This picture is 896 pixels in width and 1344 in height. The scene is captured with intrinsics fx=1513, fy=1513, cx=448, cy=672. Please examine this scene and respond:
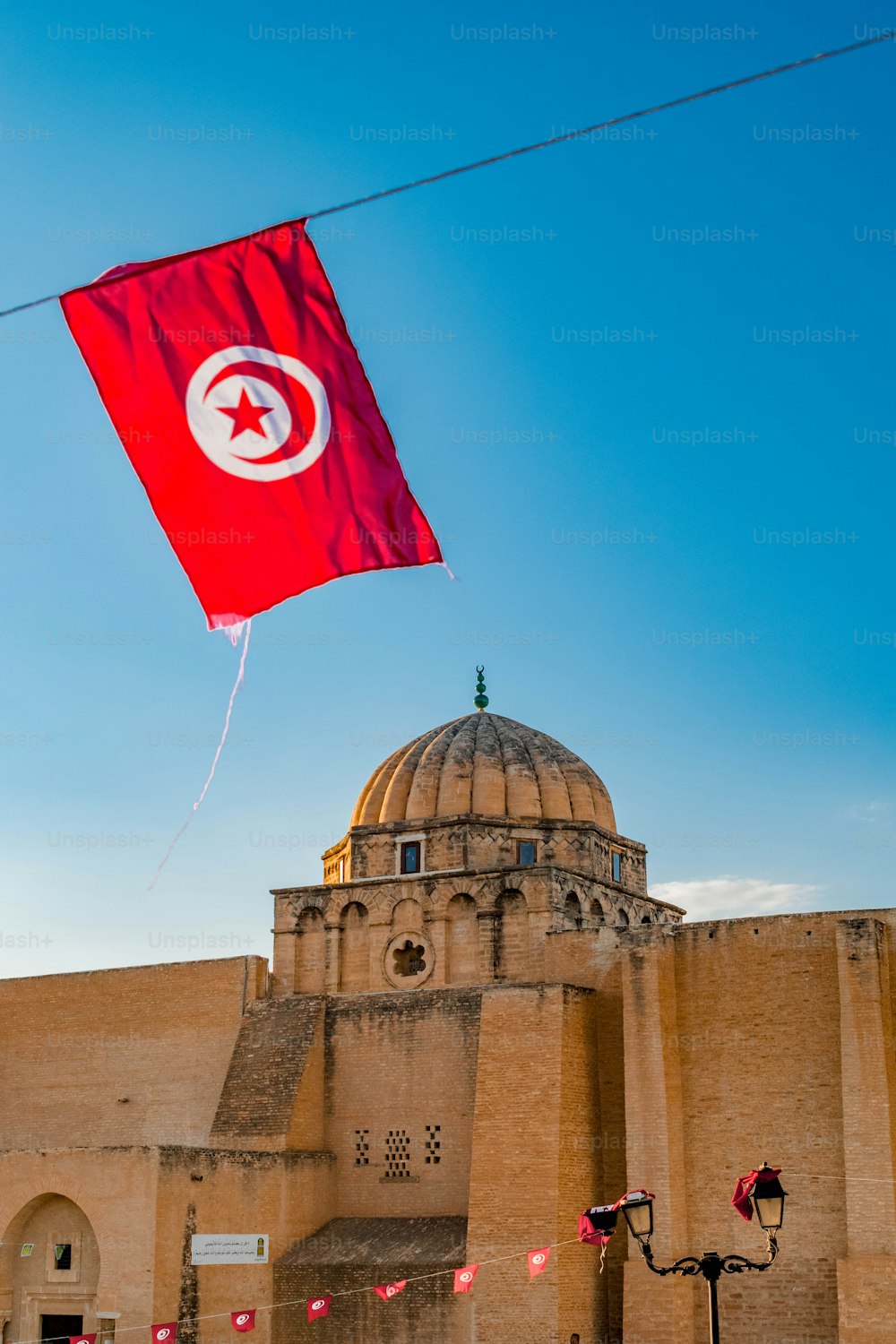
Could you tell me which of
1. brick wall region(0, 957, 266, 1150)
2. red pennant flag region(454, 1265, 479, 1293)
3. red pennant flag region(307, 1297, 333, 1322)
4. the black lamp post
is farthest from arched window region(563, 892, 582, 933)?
the black lamp post

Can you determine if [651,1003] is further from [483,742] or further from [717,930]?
[483,742]

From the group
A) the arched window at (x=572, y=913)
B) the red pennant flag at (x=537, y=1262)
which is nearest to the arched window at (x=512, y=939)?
the arched window at (x=572, y=913)

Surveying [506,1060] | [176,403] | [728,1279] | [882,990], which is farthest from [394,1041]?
[176,403]

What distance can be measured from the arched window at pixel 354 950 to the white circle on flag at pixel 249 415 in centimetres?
1883

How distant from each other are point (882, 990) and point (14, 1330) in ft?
45.9

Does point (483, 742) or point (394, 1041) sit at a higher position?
point (483, 742)

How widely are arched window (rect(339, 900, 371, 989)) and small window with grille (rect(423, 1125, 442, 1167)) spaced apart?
3714 mm

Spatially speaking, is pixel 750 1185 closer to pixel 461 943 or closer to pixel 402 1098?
pixel 402 1098

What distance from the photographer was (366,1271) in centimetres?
2189

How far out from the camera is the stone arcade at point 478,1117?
20641 mm

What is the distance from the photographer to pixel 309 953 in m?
27.6

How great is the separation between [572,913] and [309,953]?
5015 millimetres

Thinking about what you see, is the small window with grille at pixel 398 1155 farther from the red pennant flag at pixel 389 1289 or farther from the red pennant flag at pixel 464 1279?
the red pennant flag at pixel 464 1279

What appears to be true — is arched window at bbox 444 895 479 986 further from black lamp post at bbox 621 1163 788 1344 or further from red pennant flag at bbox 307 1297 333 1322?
black lamp post at bbox 621 1163 788 1344
